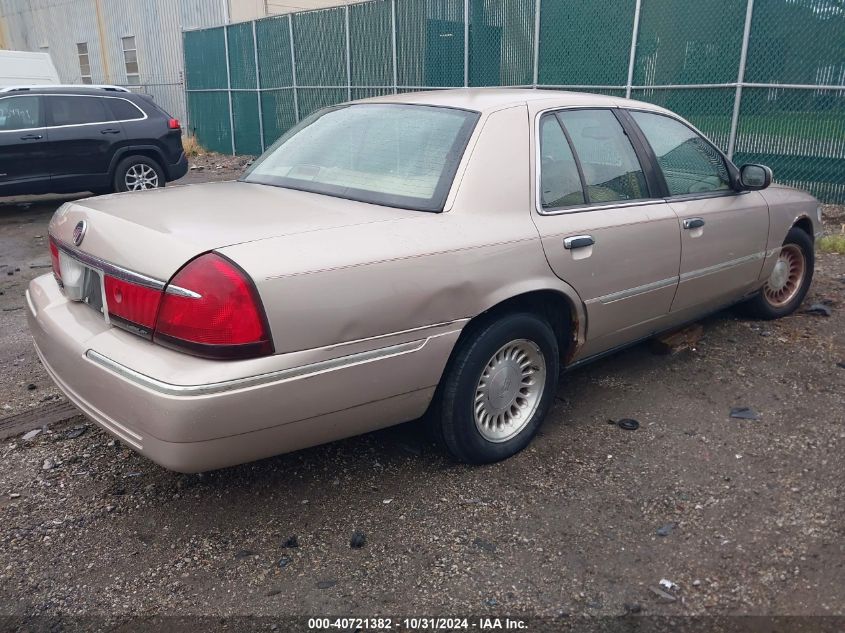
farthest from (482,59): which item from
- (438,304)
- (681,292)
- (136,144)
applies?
(438,304)

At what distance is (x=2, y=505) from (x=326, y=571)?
1504mm

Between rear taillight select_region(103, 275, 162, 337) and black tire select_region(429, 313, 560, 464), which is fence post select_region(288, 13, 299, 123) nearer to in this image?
black tire select_region(429, 313, 560, 464)

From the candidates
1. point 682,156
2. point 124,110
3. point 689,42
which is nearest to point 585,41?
point 689,42

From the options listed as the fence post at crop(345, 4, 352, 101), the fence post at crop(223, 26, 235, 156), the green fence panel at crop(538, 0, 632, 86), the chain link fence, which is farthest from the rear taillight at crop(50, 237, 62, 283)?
the fence post at crop(223, 26, 235, 156)

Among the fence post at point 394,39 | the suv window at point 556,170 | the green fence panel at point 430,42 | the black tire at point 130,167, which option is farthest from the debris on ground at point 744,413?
the fence post at point 394,39

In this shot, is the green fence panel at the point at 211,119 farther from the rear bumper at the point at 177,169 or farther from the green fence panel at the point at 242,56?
the rear bumper at the point at 177,169

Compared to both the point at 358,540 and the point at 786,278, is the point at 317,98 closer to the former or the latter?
the point at 786,278

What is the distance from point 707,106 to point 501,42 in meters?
3.61

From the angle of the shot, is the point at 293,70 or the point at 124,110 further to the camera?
the point at 293,70

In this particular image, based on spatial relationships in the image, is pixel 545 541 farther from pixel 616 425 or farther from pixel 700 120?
pixel 700 120

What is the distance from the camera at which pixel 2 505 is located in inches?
125

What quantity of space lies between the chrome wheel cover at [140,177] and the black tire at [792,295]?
8.40 metres

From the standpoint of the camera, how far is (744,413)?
13.3 ft

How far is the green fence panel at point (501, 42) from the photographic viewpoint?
1132cm
